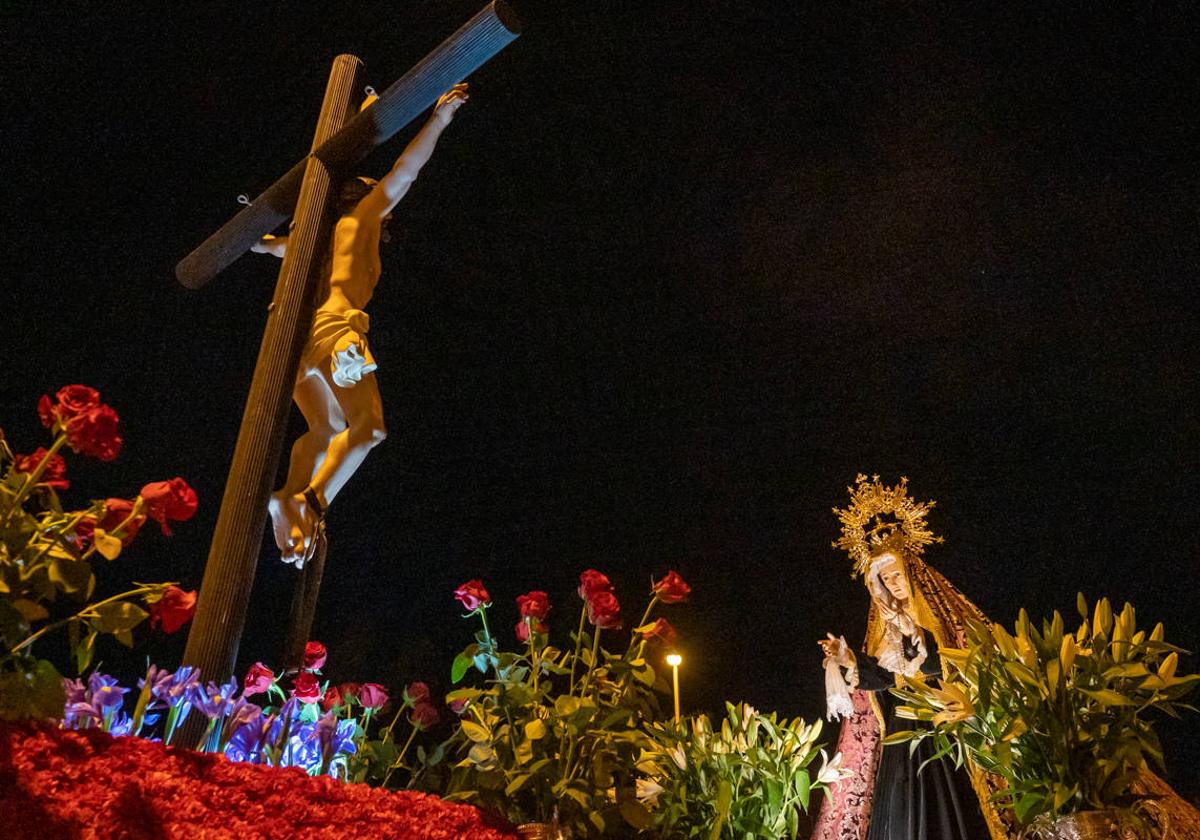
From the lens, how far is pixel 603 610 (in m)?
2.26

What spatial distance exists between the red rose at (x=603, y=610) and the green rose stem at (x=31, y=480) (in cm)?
125

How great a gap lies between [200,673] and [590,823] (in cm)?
103

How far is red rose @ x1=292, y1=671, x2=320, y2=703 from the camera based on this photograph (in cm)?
228

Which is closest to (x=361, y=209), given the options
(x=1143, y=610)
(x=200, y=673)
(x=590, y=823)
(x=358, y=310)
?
(x=358, y=310)

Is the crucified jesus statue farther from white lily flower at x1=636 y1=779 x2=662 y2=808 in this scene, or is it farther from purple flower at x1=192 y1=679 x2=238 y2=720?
white lily flower at x1=636 y1=779 x2=662 y2=808

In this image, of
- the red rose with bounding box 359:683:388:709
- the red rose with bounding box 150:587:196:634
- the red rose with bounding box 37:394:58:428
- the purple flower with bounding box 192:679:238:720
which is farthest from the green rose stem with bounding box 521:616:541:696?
the red rose with bounding box 37:394:58:428

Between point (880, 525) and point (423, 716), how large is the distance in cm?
409

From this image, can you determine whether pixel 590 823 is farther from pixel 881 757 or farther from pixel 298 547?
pixel 881 757

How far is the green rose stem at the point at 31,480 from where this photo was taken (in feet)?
5.02

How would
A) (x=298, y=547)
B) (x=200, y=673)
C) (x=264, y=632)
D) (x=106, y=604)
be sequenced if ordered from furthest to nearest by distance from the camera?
(x=264, y=632) < (x=298, y=547) < (x=200, y=673) < (x=106, y=604)

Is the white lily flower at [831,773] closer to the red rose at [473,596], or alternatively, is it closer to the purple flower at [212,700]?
the red rose at [473,596]

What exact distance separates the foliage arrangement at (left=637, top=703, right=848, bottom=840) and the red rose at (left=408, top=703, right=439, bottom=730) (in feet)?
1.89

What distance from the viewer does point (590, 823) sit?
1963 millimetres

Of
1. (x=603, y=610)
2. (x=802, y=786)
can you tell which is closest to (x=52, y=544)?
(x=603, y=610)
